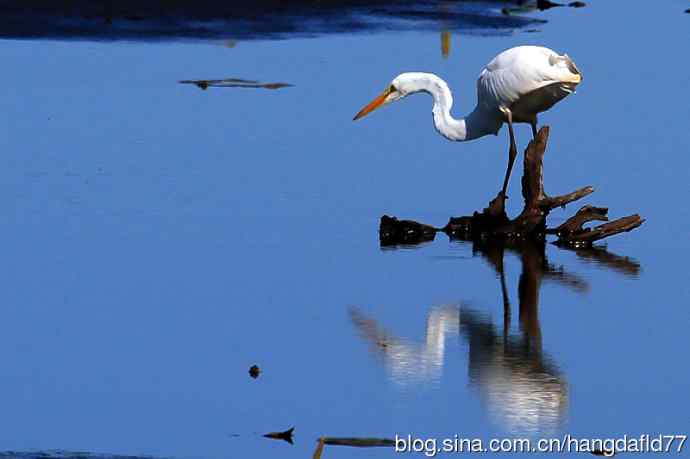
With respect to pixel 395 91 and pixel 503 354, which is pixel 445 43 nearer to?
pixel 395 91

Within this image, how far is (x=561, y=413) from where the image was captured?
25.5ft

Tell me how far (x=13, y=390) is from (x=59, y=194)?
425cm

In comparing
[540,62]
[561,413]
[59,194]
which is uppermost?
[540,62]

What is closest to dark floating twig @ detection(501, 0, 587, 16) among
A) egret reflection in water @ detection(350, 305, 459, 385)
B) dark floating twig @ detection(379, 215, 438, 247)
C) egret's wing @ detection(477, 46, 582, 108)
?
egret's wing @ detection(477, 46, 582, 108)

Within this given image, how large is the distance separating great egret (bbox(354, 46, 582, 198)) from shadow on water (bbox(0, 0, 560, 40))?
615 centimetres

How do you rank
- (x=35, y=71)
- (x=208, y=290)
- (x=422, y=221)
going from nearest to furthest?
(x=208, y=290) < (x=422, y=221) < (x=35, y=71)

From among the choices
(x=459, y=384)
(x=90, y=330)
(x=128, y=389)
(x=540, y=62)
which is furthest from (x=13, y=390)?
(x=540, y=62)

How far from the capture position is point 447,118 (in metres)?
12.3

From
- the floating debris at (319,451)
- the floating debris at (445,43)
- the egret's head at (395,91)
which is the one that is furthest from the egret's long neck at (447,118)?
the floating debris at (319,451)

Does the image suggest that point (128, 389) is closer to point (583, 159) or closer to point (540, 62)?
point (540, 62)

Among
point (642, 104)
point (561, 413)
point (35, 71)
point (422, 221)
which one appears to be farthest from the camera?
point (35, 71)

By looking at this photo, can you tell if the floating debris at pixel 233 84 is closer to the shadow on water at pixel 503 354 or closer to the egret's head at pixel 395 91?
the egret's head at pixel 395 91

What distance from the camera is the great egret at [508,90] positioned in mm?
11703

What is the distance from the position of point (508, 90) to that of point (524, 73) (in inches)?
6.8
